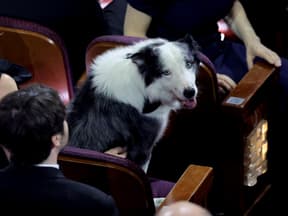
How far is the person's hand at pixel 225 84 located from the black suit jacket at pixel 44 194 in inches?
Result: 35.8

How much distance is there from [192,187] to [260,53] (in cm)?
68

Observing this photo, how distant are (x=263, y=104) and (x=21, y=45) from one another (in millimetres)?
746

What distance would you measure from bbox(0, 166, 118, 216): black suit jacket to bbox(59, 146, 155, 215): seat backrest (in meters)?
0.21

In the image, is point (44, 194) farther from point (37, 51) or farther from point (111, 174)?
point (37, 51)

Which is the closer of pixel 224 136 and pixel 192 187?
pixel 192 187

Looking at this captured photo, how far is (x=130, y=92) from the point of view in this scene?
1.84 metres

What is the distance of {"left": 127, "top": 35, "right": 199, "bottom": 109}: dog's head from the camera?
180 centimetres

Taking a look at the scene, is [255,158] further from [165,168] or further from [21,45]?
[21,45]

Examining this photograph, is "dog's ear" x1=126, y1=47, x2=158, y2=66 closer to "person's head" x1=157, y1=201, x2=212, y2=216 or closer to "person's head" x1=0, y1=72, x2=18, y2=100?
"person's head" x1=0, y1=72, x2=18, y2=100

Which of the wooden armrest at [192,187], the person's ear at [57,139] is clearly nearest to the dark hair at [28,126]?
the person's ear at [57,139]

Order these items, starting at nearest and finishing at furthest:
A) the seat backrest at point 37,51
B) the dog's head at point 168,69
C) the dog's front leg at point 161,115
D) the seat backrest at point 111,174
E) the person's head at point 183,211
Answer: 1. the person's head at point 183,211
2. the seat backrest at point 111,174
3. the dog's head at point 168,69
4. the dog's front leg at point 161,115
5. the seat backrest at point 37,51

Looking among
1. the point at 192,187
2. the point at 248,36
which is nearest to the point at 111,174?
the point at 192,187

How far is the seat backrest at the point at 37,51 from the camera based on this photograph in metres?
2.08

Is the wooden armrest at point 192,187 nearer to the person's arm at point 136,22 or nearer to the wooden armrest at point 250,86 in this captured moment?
the wooden armrest at point 250,86
